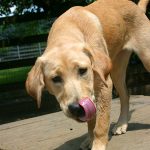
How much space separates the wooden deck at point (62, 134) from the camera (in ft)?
16.5

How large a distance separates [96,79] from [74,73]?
0.48 meters

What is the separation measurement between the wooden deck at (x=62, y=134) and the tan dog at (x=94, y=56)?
232 millimetres

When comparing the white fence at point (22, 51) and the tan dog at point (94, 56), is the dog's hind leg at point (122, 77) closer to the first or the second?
the tan dog at point (94, 56)

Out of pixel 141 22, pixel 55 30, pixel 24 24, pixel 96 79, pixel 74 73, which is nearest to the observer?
pixel 74 73

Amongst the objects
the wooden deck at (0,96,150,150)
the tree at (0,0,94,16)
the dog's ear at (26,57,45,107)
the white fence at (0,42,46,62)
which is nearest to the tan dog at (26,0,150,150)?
the dog's ear at (26,57,45,107)

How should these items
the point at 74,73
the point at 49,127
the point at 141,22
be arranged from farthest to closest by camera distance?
the point at 49,127 < the point at 141,22 < the point at 74,73

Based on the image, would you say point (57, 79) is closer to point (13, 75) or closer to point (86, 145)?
point (86, 145)

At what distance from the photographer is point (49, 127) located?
6141 mm

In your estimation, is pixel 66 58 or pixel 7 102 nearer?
pixel 66 58

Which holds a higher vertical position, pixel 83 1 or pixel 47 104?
pixel 83 1

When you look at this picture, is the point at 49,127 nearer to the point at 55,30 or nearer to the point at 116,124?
the point at 116,124

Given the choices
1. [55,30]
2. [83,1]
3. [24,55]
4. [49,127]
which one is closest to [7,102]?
[24,55]

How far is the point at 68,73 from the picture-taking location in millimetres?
4051

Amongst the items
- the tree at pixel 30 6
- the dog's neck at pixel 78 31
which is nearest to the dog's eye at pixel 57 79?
the dog's neck at pixel 78 31
